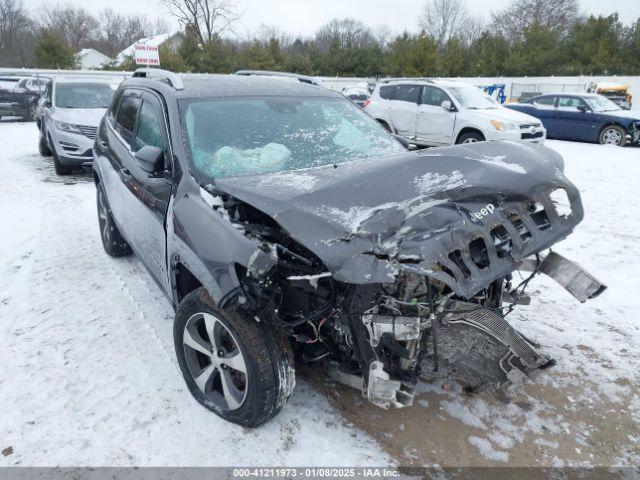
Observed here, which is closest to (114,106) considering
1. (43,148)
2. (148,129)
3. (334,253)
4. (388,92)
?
(148,129)

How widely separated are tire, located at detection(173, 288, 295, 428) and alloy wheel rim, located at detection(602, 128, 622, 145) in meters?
14.7

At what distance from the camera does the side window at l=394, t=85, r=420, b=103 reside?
1167 centimetres

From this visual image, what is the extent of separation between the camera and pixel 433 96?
1139 centimetres

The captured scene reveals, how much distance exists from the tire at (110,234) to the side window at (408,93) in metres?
8.69

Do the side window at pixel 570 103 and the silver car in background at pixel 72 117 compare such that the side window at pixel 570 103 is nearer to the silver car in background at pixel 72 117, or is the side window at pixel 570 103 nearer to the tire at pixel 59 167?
the silver car in background at pixel 72 117

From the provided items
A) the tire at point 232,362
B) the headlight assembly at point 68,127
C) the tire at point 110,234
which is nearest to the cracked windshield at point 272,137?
the tire at point 232,362

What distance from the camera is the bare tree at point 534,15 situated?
5309 cm

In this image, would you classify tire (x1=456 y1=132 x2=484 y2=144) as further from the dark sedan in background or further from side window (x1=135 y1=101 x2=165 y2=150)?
side window (x1=135 y1=101 x2=165 y2=150)

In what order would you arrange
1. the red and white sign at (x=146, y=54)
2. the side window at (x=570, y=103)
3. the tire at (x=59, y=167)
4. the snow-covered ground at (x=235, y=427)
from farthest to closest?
the red and white sign at (x=146, y=54), the side window at (x=570, y=103), the tire at (x=59, y=167), the snow-covered ground at (x=235, y=427)

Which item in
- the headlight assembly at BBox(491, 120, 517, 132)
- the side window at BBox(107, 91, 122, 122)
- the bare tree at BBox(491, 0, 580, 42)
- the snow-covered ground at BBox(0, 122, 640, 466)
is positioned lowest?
the snow-covered ground at BBox(0, 122, 640, 466)

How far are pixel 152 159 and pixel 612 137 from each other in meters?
14.8

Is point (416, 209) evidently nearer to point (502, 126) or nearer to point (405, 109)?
point (502, 126)

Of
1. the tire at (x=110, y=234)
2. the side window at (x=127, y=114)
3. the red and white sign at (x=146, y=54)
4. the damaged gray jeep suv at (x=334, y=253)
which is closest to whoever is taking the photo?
the damaged gray jeep suv at (x=334, y=253)

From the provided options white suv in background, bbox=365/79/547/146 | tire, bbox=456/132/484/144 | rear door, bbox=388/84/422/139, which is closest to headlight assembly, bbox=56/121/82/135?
white suv in background, bbox=365/79/547/146
